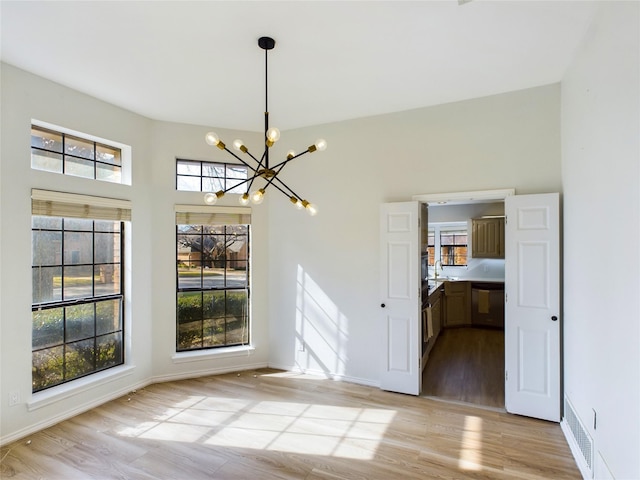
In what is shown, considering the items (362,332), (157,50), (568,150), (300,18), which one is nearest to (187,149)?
(157,50)

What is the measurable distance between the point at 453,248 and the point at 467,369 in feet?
11.9

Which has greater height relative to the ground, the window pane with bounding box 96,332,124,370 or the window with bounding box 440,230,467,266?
the window with bounding box 440,230,467,266

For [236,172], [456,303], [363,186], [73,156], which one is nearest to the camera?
[73,156]

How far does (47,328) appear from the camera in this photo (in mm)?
3268

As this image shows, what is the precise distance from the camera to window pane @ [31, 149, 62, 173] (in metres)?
3.19

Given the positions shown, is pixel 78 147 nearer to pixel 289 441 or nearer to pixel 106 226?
pixel 106 226

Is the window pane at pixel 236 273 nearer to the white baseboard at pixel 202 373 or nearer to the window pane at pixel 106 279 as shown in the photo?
the white baseboard at pixel 202 373

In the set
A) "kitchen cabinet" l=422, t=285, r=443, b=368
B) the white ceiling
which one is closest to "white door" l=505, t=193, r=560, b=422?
"kitchen cabinet" l=422, t=285, r=443, b=368

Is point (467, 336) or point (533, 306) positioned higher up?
point (533, 306)

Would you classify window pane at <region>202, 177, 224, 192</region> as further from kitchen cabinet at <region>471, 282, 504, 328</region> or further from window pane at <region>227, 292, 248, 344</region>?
kitchen cabinet at <region>471, 282, 504, 328</region>

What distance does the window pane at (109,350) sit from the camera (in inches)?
148

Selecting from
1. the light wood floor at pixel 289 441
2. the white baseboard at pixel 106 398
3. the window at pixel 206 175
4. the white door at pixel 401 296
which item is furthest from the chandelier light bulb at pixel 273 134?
the white baseboard at pixel 106 398

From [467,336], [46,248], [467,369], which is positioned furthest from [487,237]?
[46,248]

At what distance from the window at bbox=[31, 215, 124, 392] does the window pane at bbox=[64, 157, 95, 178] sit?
1.63 feet
